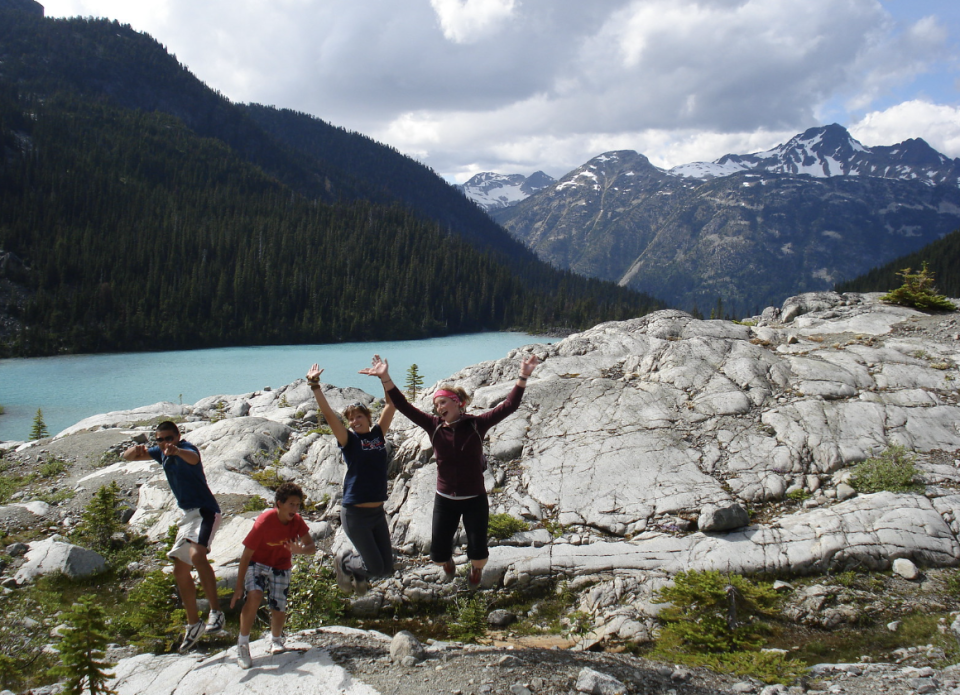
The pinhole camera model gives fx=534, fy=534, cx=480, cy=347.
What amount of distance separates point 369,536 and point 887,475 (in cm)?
875

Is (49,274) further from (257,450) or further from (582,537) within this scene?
(582,537)

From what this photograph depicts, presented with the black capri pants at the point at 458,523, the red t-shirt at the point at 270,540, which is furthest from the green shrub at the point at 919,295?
the red t-shirt at the point at 270,540

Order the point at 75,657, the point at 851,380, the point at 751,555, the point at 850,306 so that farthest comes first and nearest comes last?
the point at 850,306 < the point at 851,380 < the point at 751,555 < the point at 75,657

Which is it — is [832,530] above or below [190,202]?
below

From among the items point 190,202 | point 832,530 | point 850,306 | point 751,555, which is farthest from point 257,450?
point 190,202

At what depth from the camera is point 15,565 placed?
926 cm

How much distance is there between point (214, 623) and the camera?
6668 millimetres

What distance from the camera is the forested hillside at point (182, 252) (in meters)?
79.9

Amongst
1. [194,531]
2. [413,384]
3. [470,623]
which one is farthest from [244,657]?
[413,384]

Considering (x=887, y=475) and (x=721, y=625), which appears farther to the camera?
(x=887, y=475)

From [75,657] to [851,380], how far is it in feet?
45.8

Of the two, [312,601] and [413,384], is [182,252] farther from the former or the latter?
[312,601]

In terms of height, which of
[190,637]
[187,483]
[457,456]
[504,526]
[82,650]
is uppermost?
[457,456]

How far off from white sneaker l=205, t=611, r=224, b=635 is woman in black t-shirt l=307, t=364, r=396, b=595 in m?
1.98
